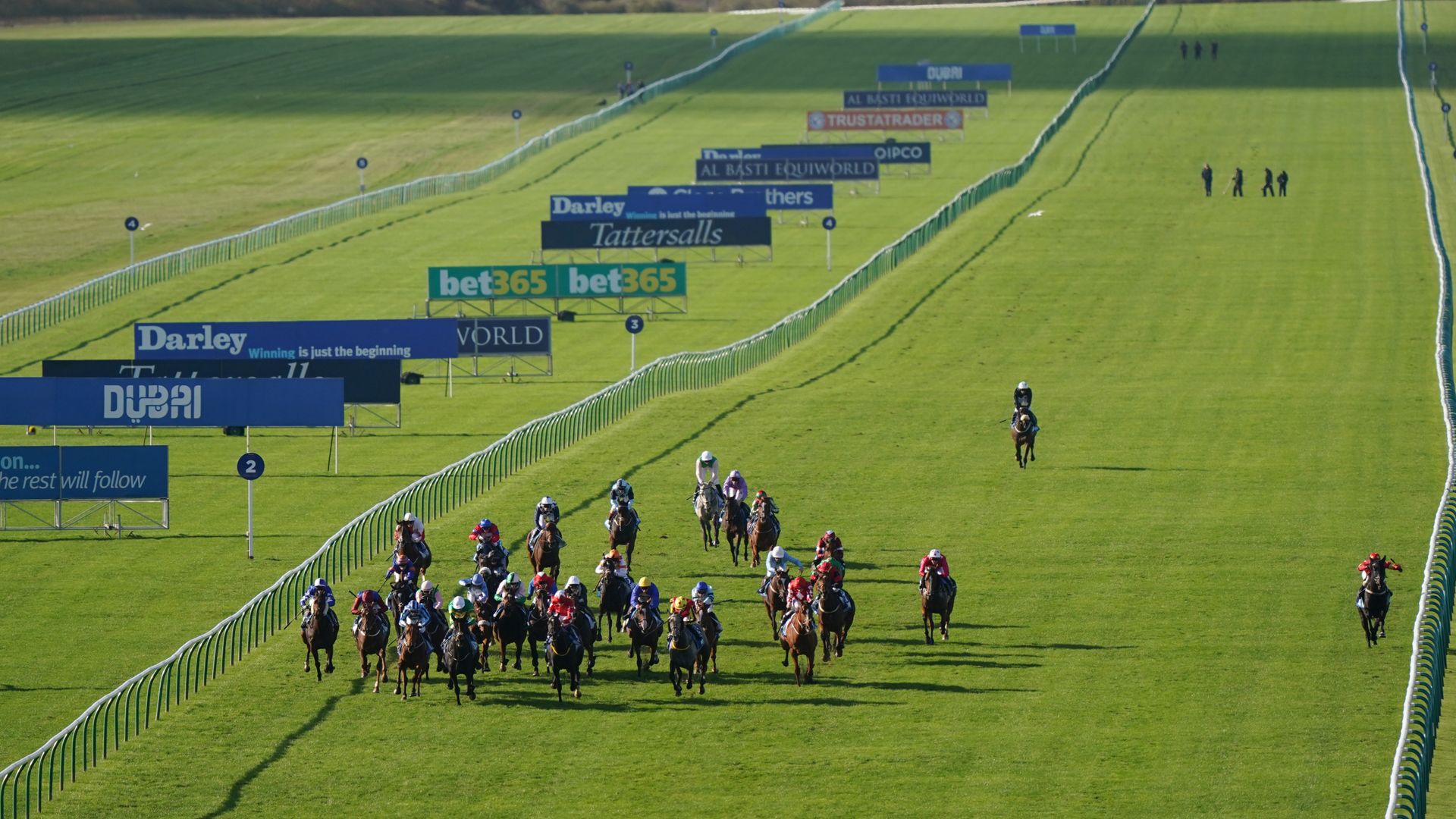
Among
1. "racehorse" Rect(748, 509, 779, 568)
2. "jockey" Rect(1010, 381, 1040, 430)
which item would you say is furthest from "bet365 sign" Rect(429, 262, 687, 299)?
"racehorse" Rect(748, 509, 779, 568)

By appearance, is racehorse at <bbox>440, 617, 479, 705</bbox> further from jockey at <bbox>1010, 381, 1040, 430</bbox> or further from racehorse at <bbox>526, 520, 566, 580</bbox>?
jockey at <bbox>1010, 381, 1040, 430</bbox>

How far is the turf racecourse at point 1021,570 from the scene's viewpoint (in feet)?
81.3

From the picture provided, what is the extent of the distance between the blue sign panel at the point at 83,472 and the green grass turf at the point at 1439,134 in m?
20.8

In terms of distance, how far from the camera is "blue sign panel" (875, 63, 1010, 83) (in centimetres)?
11862

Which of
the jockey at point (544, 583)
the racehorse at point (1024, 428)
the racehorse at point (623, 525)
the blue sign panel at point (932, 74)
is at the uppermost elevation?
the blue sign panel at point (932, 74)

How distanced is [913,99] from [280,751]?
8786 centimetres

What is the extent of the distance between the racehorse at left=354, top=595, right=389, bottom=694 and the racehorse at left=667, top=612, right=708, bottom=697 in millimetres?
3608

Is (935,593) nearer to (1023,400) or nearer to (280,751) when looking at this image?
(280,751)

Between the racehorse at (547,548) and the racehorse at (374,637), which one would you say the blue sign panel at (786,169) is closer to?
the racehorse at (547,548)

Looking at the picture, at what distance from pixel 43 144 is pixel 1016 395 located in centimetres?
7606

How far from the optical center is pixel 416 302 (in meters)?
69.6

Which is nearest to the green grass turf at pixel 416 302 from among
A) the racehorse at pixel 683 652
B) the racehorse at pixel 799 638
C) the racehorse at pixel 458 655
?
the racehorse at pixel 458 655

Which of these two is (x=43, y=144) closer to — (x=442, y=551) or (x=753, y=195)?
(x=753, y=195)

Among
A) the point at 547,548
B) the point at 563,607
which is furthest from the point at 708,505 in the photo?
the point at 563,607
